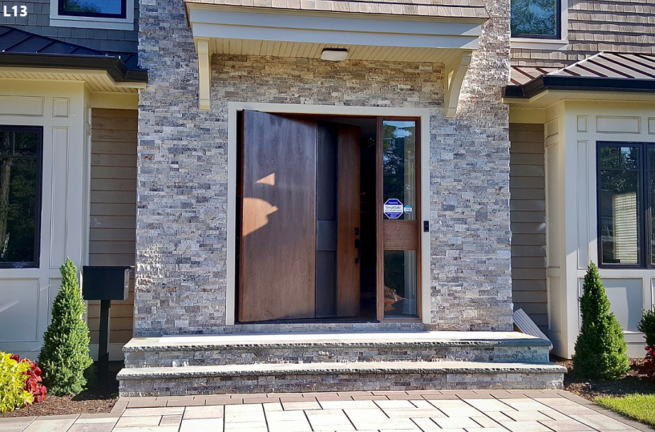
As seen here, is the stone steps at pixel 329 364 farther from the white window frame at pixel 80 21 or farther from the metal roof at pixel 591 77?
the white window frame at pixel 80 21

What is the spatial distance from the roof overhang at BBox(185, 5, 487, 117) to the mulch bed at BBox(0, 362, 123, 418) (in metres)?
2.87

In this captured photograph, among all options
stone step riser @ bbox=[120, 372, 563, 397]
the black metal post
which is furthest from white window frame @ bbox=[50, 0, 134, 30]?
stone step riser @ bbox=[120, 372, 563, 397]

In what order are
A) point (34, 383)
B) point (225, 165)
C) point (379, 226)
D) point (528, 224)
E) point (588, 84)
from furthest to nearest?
point (528, 224) < point (379, 226) < point (588, 84) < point (225, 165) < point (34, 383)

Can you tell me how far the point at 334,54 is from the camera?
6.07 metres

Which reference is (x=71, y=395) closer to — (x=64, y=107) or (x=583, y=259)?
(x=64, y=107)

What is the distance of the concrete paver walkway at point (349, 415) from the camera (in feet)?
14.5

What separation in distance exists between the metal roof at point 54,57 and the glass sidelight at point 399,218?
2.67 meters

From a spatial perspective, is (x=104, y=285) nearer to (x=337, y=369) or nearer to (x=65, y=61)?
(x=65, y=61)

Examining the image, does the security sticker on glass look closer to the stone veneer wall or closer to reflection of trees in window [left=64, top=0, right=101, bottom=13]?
the stone veneer wall

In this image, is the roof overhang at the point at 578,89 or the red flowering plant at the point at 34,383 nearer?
the red flowering plant at the point at 34,383

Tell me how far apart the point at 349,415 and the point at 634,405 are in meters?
2.42

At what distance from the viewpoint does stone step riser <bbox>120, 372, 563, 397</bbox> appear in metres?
5.17

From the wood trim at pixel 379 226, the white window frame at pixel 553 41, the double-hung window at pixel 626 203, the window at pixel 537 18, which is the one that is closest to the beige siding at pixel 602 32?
the white window frame at pixel 553 41

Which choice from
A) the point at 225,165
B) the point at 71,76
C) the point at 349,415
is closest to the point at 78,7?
the point at 71,76
